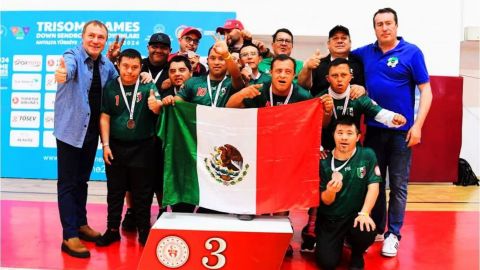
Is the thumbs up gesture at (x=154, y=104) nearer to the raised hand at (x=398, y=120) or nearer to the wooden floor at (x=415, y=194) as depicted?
the raised hand at (x=398, y=120)

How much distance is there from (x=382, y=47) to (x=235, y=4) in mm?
3696

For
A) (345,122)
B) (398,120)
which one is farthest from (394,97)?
(345,122)

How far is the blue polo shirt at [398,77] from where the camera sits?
3.63m

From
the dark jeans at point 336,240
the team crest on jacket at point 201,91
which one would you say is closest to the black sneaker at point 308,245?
the dark jeans at point 336,240

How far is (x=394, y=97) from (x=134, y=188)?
229 centimetres

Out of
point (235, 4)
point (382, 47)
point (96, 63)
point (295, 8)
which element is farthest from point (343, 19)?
point (96, 63)

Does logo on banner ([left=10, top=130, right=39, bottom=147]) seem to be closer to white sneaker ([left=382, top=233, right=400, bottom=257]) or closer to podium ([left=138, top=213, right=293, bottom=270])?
podium ([left=138, top=213, right=293, bottom=270])

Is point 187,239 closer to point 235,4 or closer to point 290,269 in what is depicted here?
point 290,269

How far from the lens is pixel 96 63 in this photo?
3658mm

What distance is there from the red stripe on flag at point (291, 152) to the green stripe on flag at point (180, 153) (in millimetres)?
515

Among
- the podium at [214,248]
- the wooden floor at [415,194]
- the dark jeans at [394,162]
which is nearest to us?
the podium at [214,248]

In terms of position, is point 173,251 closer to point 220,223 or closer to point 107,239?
point 220,223

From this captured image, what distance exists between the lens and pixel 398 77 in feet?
11.9

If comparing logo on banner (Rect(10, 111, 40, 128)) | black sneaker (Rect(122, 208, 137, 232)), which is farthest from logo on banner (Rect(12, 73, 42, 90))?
black sneaker (Rect(122, 208, 137, 232))
